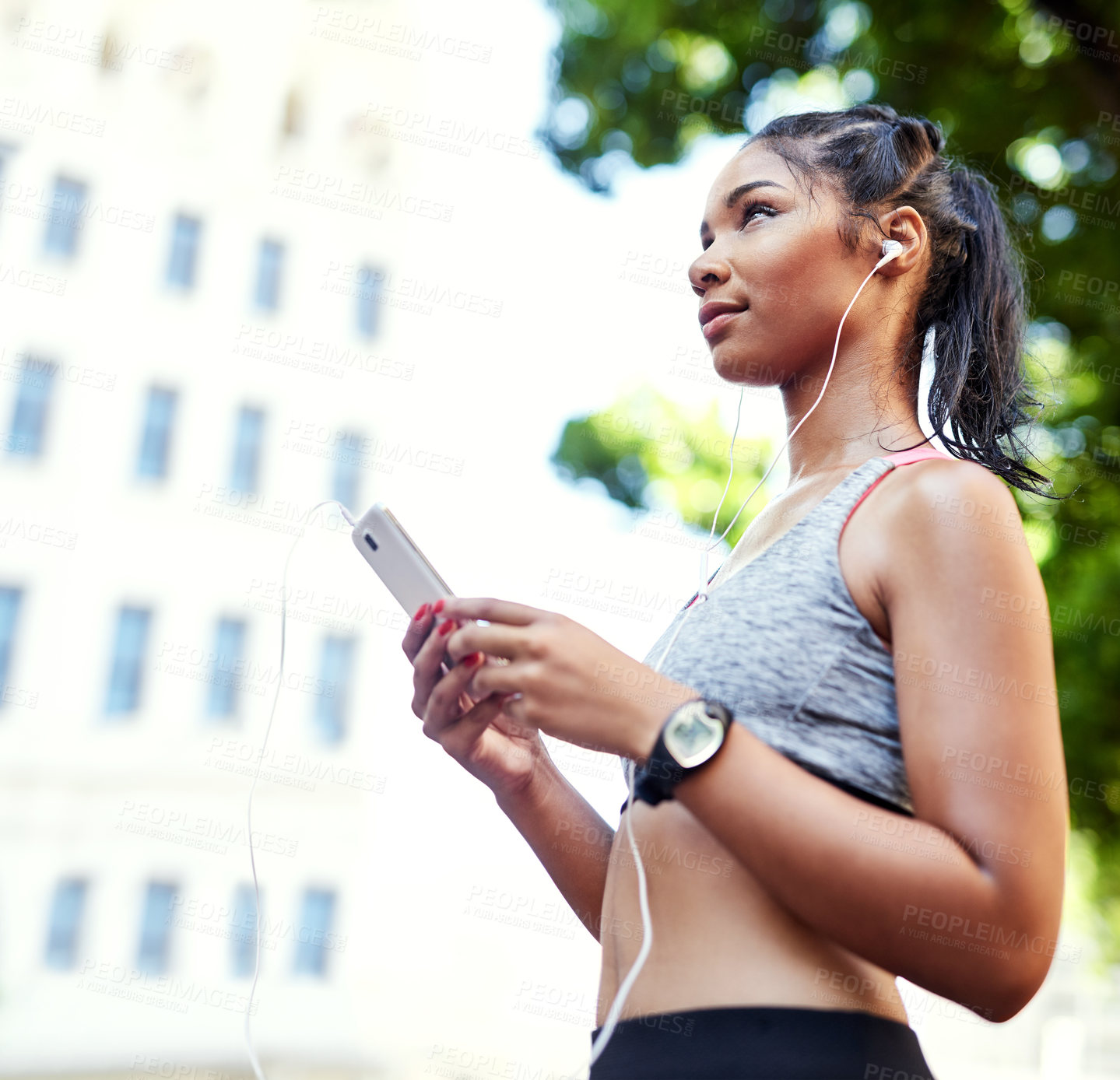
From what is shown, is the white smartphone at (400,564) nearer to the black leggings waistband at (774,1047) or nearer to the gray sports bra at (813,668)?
the gray sports bra at (813,668)

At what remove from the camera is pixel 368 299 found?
1680 centimetres

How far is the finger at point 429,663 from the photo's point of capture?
4.01 ft

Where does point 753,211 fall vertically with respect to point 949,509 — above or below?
above

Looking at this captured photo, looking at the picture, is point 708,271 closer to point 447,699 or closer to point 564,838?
point 447,699

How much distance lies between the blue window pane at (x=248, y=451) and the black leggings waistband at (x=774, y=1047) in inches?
602

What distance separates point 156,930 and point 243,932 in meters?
1.10

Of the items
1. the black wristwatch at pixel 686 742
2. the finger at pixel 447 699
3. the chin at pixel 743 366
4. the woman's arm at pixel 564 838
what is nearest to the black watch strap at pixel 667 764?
the black wristwatch at pixel 686 742

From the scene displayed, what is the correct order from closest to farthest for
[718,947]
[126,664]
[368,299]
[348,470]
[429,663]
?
[718,947], [429,663], [126,664], [348,470], [368,299]

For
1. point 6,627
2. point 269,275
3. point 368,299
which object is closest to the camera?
point 6,627

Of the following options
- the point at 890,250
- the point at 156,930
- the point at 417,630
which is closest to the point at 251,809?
the point at 417,630

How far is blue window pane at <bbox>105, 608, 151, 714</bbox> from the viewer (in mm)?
14352

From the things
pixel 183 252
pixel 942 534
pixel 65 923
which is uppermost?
pixel 183 252

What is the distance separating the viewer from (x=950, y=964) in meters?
1.04

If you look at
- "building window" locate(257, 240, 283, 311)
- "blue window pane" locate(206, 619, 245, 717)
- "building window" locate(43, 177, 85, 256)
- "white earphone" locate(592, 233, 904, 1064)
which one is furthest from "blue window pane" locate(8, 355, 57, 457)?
"white earphone" locate(592, 233, 904, 1064)
